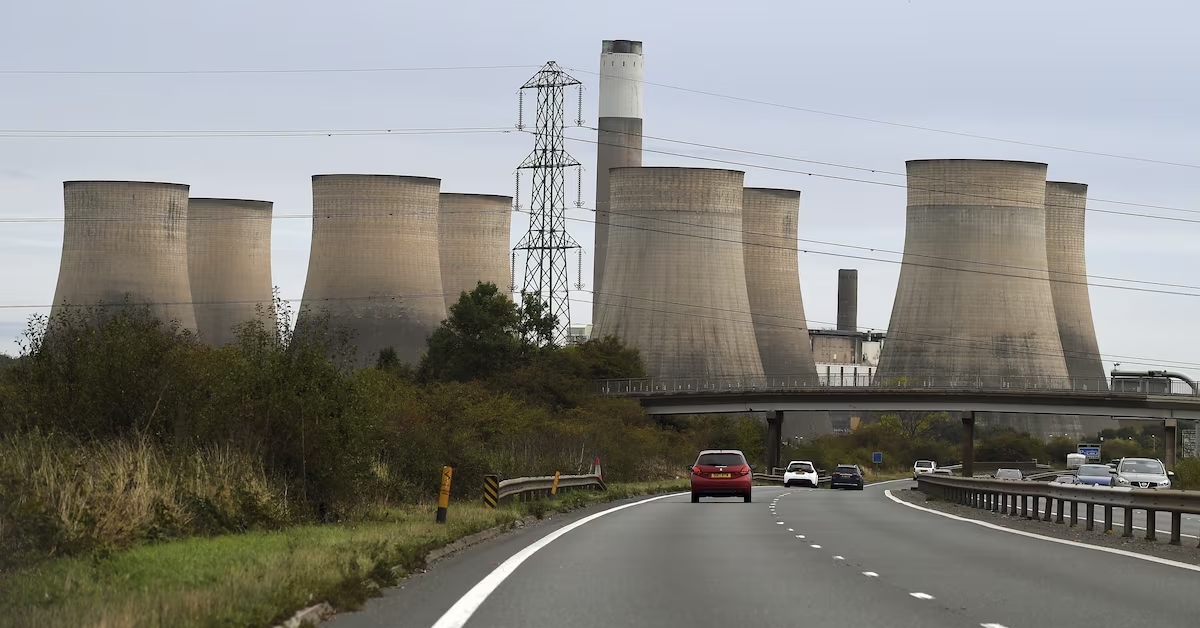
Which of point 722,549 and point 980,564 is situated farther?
point 722,549

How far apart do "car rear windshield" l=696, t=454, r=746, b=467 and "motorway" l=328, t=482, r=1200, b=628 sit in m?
15.0

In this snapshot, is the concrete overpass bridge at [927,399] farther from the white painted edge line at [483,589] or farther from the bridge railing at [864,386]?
the white painted edge line at [483,589]

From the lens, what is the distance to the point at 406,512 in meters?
22.0

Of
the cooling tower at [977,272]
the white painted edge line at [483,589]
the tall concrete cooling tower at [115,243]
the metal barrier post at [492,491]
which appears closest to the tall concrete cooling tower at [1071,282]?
the cooling tower at [977,272]

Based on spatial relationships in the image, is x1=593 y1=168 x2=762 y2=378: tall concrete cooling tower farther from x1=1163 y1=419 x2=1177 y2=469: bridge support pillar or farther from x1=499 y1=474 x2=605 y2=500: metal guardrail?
x1=499 y1=474 x2=605 y2=500: metal guardrail

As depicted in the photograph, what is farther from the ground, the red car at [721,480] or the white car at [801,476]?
the red car at [721,480]

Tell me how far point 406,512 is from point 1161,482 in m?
24.0

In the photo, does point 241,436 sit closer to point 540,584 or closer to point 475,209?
point 540,584

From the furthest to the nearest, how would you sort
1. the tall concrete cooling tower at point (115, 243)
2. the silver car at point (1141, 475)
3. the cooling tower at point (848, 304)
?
the cooling tower at point (848, 304) < the tall concrete cooling tower at point (115, 243) < the silver car at point (1141, 475)

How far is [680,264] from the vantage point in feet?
247

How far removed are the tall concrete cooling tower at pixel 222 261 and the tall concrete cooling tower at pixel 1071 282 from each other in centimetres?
4534

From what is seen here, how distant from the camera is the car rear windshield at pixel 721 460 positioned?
36812 mm

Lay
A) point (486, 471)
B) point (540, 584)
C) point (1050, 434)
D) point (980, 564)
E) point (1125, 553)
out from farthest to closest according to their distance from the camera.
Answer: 1. point (1050, 434)
2. point (486, 471)
3. point (1125, 553)
4. point (980, 564)
5. point (540, 584)

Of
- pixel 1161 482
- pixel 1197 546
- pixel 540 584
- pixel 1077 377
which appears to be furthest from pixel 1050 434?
pixel 540 584
